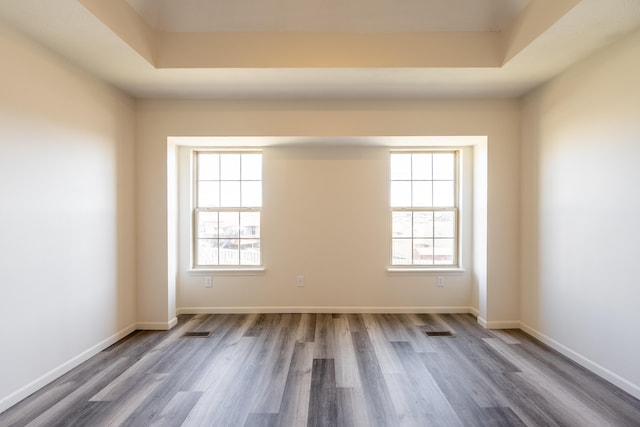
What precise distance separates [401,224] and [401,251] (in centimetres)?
36

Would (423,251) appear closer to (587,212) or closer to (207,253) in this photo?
(587,212)

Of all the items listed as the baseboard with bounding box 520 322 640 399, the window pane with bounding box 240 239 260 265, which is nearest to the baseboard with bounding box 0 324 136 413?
the window pane with bounding box 240 239 260 265

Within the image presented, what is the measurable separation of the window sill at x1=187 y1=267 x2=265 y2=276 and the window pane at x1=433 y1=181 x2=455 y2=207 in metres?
2.51

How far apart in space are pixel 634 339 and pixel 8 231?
4466 millimetres

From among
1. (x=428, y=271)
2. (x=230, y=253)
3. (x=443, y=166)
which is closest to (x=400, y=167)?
(x=443, y=166)

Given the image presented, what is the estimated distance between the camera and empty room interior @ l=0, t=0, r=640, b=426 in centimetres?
208

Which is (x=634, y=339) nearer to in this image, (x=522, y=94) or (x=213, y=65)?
(x=522, y=94)

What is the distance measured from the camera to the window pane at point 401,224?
13.0ft

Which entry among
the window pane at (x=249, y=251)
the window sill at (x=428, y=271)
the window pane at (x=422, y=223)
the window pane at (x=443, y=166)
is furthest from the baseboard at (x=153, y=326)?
the window pane at (x=443, y=166)

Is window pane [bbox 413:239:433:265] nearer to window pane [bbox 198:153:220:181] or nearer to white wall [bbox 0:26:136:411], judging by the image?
window pane [bbox 198:153:220:181]

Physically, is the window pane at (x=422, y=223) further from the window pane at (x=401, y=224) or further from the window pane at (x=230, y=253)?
the window pane at (x=230, y=253)

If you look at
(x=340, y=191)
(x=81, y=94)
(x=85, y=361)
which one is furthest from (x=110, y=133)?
(x=340, y=191)

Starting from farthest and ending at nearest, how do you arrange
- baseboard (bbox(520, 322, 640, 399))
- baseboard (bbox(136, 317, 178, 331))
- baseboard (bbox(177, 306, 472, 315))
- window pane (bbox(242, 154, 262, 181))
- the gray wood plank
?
window pane (bbox(242, 154, 262, 181)), baseboard (bbox(177, 306, 472, 315)), baseboard (bbox(136, 317, 178, 331)), baseboard (bbox(520, 322, 640, 399)), the gray wood plank

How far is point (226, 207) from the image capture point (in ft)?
13.0
